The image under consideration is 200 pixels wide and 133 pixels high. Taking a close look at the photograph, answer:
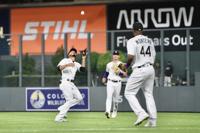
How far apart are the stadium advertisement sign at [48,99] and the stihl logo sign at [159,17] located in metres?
9.46

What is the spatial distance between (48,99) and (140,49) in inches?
450

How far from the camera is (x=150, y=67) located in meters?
15.0

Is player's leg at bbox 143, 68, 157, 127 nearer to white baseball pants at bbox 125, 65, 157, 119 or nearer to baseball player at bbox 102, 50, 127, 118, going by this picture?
white baseball pants at bbox 125, 65, 157, 119

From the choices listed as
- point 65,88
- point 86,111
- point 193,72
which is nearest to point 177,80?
point 193,72

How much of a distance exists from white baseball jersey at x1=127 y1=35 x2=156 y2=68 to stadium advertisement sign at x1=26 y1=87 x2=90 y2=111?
10692 mm

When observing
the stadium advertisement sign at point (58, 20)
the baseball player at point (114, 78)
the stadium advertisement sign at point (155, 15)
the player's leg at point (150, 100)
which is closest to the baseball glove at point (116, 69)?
the baseball player at point (114, 78)

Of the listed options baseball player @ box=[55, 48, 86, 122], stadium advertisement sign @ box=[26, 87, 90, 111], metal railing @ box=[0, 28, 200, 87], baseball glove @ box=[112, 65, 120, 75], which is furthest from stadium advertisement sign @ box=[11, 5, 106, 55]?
baseball player @ box=[55, 48, 86, 122]

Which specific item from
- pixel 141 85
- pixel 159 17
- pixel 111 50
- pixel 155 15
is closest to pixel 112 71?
pixel 111 50

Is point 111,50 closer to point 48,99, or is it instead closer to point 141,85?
point 48,99

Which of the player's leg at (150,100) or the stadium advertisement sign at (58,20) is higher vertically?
the stadium advertisement sign at (58,20)

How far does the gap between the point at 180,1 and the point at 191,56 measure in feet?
32.7

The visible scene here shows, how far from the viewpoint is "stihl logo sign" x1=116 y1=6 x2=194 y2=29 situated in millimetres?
33938

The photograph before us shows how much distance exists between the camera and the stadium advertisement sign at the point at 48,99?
25.5 m

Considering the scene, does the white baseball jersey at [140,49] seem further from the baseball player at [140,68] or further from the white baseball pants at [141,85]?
the white baseball pants at [141,85]
